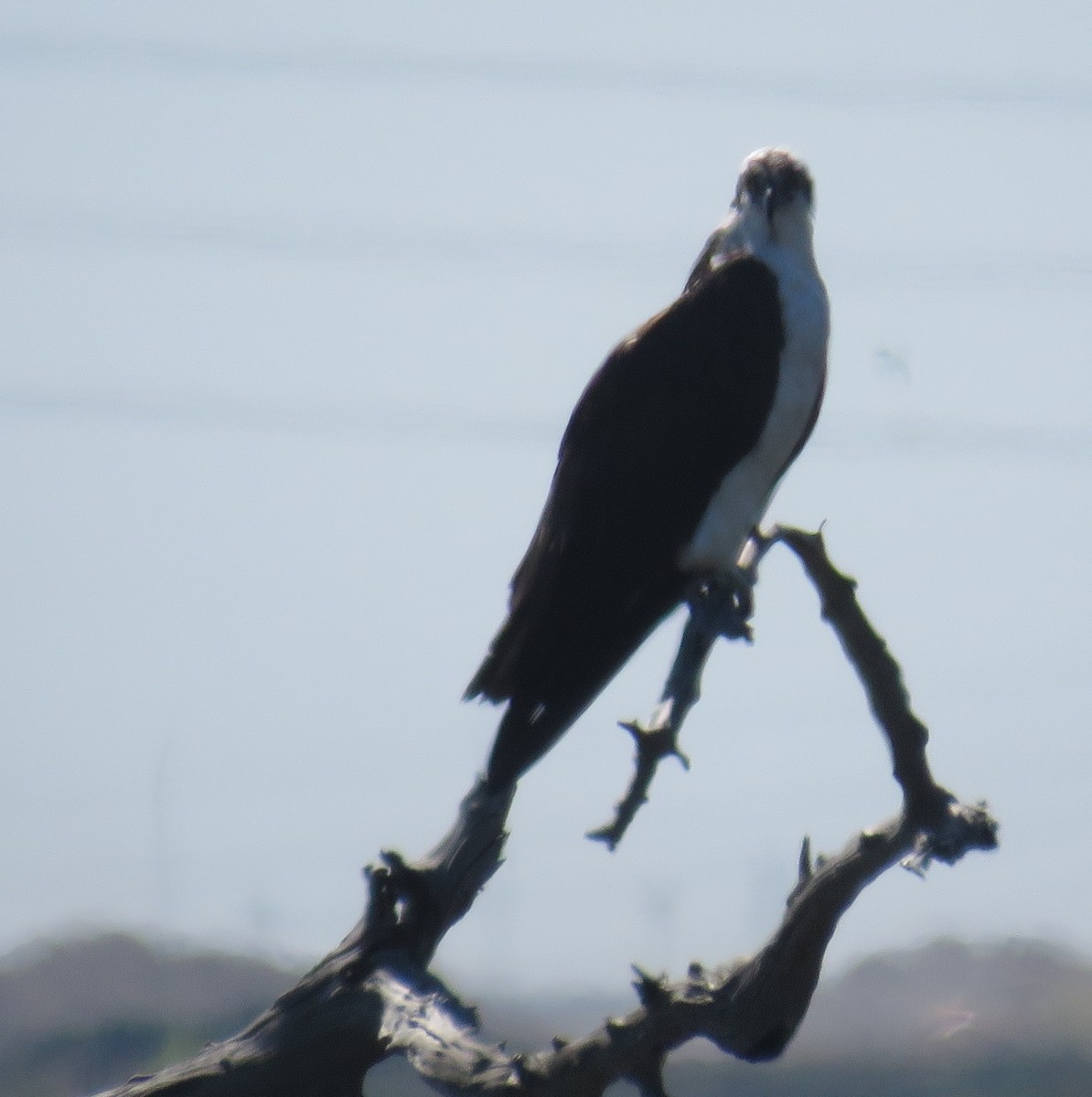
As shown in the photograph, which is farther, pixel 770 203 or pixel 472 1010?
pixel 770 203

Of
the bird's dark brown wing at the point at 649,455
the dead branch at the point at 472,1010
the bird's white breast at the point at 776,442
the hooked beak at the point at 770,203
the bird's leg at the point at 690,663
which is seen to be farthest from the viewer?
the hooked beak at the point at 770,203

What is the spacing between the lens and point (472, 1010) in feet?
17.6

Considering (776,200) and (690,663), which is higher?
(776,200)

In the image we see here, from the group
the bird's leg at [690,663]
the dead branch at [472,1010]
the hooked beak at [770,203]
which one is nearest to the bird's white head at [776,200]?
the hooked beak at [770,203]

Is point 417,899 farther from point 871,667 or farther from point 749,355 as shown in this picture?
point 749,355

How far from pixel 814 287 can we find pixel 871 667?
232 cm

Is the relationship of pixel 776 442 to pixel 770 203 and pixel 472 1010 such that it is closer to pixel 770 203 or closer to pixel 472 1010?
pixel 770 203

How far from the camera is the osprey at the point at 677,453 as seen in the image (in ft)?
23.8

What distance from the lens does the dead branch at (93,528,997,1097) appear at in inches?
205

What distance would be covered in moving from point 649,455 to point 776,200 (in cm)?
123

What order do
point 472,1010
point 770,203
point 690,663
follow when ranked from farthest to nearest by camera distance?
point 770,203, point 690,663, point 472,1010

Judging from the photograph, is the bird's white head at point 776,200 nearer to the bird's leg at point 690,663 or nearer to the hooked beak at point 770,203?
the hooked beak at point 770,203

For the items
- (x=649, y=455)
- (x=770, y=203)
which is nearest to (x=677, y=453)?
(x=649, y=455)

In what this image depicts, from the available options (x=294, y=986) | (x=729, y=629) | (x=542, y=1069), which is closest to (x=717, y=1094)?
(x=729, y=629)
